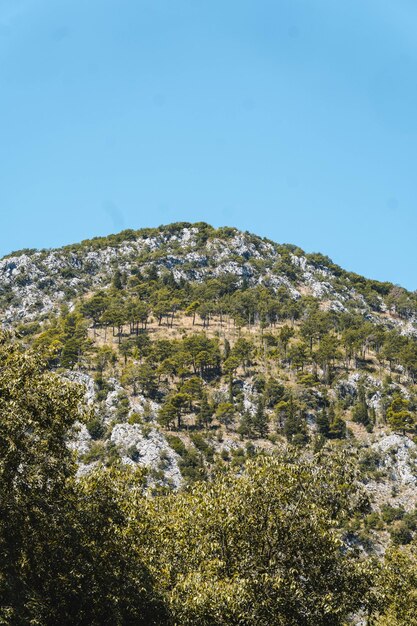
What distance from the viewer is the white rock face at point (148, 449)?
113m

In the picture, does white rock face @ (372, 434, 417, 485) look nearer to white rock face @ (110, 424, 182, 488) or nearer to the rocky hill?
the rocky hill

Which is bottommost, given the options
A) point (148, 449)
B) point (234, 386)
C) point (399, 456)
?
point (399, 456)

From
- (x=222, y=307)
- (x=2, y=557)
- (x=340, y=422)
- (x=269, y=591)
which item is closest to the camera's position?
(x=2, y=557)

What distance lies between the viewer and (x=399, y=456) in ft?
402

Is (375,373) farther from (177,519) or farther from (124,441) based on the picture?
(177,519)

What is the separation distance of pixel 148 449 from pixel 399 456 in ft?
175

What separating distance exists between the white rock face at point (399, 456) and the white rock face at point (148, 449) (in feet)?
147

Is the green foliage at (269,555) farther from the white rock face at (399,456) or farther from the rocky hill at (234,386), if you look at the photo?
the white rock face at (399,456)

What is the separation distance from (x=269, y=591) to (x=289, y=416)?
111m

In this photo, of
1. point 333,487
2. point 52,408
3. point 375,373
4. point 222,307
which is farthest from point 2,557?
point 222,307

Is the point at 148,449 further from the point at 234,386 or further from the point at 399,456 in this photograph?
the point at 399,456

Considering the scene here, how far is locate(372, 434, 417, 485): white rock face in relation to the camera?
119250mm

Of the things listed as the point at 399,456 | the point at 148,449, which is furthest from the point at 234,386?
the point at 399,456

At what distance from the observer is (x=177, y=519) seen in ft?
101
